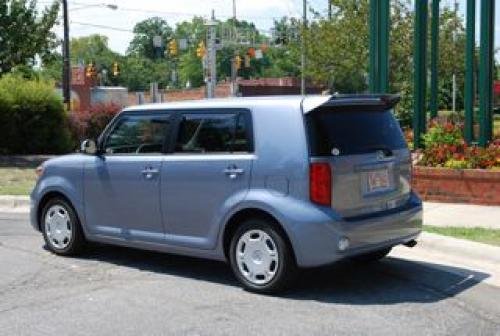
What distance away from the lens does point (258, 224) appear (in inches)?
280

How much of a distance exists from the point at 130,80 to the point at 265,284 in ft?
448

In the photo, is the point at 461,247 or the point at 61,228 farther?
the point at 61,228

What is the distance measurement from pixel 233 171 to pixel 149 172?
1.05 meters

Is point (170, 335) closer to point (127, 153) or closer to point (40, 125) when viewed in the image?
point (127, 153)

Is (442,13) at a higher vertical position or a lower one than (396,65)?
higher

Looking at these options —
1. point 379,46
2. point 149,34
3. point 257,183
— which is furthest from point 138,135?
point 149,34

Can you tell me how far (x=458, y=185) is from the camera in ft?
39.3

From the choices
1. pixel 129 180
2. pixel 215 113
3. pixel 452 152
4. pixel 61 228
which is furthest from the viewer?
pixel 452 152

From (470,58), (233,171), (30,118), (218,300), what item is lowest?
(218,300)

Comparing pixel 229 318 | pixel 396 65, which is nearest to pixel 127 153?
pixel 229 318

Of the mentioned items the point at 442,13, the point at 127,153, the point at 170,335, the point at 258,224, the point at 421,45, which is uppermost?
the point at 442,13

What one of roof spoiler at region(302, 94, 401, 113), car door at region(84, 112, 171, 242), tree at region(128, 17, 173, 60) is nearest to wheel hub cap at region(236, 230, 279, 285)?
car door at region(84, 112, 171, 242)

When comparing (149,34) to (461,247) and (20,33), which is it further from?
(461,247)

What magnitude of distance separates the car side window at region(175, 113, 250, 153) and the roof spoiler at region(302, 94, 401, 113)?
678 mm
